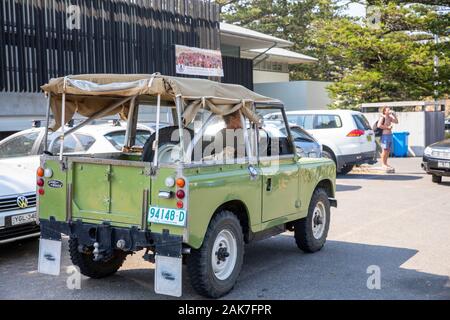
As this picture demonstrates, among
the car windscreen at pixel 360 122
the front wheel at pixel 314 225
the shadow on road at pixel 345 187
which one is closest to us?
the front wheel at pixel 314 225

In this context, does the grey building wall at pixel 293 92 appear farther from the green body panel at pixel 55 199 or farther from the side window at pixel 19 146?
the green body panel at pixel 55 199

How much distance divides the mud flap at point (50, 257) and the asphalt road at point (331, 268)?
9.9 inches

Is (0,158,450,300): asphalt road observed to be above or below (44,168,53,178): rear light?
below

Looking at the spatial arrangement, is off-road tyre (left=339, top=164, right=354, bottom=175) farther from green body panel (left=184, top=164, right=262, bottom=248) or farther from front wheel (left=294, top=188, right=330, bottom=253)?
green body panel (left=184, top=164, right=262, bottom=248)

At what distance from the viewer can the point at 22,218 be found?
271 inches

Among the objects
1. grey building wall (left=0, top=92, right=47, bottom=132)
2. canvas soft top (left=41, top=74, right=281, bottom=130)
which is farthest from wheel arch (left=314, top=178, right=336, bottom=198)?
grey building wall (left=0, top=92, right=47, bottom=132)

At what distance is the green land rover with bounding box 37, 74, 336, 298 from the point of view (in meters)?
5.09

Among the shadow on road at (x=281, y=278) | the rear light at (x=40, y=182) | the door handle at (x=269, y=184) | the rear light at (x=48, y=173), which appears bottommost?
the shadow on road at (x=281, y=278)

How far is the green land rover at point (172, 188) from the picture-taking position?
509 centimetres

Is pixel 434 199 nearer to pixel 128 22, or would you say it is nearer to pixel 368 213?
pixel 368 213

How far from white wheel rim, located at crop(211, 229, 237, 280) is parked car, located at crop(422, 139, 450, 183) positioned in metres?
9.29

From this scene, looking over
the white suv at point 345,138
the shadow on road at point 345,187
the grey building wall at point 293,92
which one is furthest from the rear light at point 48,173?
the grey building wall at point 293,92

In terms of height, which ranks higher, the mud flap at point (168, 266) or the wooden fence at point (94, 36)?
the wooden fence at point (94, 36)

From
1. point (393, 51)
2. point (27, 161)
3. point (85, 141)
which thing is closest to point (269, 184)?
point (85, 141)
